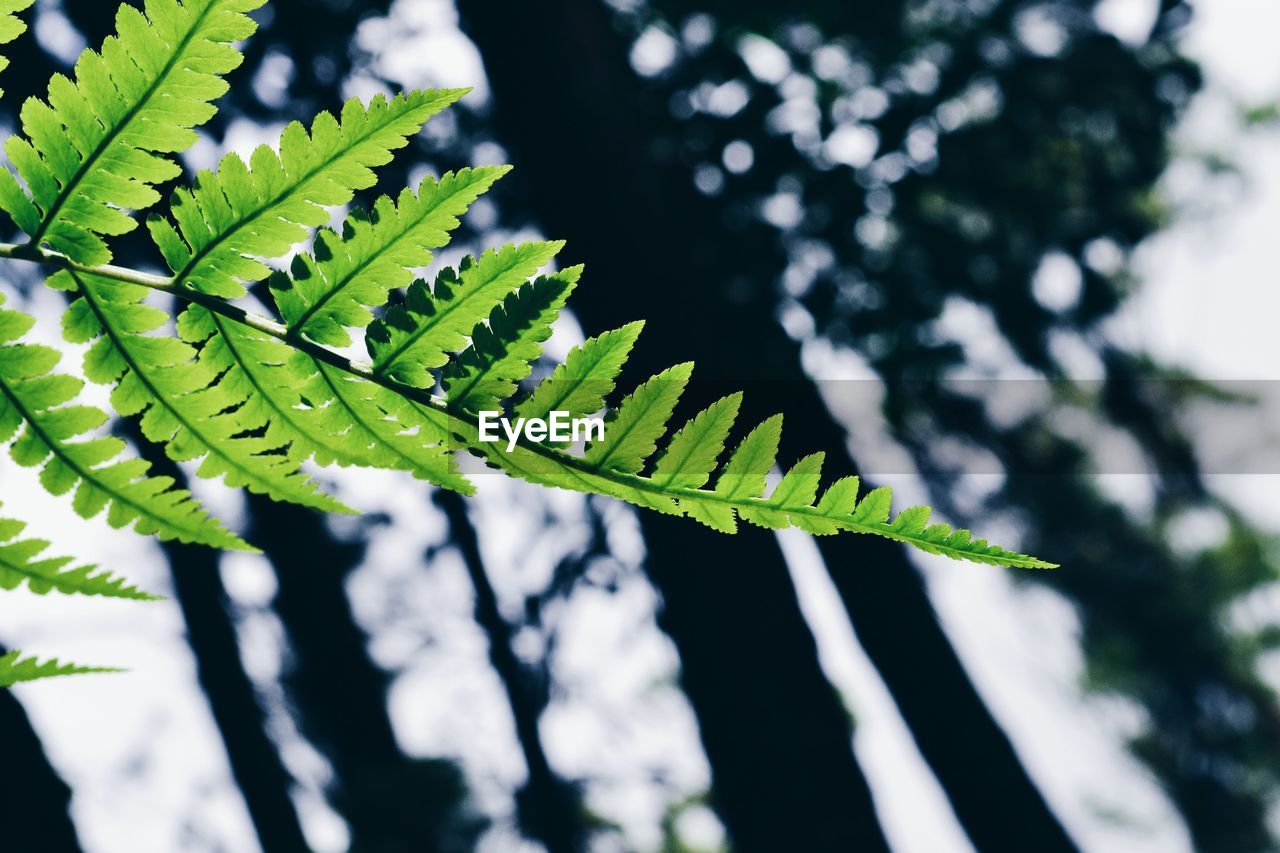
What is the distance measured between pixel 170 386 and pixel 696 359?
228 cm

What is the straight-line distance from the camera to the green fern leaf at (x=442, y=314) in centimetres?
58

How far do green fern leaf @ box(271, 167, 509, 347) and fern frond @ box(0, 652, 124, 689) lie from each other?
0.30 meters

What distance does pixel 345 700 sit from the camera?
6688 millimetres

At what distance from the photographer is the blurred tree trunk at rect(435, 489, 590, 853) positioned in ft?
21.0

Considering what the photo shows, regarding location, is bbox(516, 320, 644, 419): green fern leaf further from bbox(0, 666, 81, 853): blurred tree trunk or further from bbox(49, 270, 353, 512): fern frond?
bbox(0, 666, 81, 853): blurred tree trunk

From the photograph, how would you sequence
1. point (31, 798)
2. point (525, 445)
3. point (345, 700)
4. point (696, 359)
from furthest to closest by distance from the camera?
point (345, 700) → point (696, 359) → point (31, 798) → point (525, 445)

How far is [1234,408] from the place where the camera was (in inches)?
611

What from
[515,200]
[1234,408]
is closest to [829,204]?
[515,200]

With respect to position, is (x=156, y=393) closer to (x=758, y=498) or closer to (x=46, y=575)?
(x=46, y=575)

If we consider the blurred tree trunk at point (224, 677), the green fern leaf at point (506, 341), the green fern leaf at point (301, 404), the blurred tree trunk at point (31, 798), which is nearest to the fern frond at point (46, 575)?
the green fern leaf at point (301, 404)

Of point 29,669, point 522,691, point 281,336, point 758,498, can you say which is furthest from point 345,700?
point 758,498

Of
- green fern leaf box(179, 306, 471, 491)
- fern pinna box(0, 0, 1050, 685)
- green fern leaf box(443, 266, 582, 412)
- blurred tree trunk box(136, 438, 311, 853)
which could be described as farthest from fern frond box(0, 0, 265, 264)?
blurred tree trunk box(136, 438, 311, 853)

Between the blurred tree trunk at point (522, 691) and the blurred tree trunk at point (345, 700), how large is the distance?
642 mm

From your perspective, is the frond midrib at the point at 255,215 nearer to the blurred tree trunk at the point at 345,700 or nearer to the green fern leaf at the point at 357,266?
the green fern leaf at the point at 357,266
